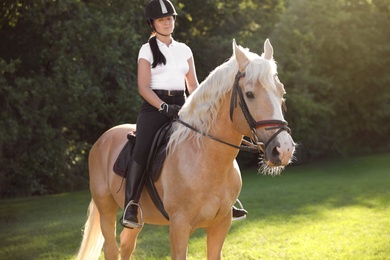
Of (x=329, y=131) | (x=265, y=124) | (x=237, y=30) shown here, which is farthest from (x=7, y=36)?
(x=329, y=131)

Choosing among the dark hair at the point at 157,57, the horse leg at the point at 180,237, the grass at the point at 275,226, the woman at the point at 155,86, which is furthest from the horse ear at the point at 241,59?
the grass at the point at 275,226

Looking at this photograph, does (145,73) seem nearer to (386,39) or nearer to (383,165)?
(383,165)

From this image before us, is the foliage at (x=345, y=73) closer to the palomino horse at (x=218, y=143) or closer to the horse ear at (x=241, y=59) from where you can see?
the palomino horse at (x=218, y=143)

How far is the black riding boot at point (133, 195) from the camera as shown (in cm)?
559

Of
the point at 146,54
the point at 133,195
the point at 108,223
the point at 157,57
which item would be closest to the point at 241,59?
the point at 157,57

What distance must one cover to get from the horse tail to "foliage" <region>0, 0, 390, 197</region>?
10.5 metres

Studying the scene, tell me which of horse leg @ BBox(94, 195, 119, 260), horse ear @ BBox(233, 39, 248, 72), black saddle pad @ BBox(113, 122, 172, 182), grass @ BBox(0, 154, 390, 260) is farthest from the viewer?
grass @ BBox(0, 154, 390, 260)

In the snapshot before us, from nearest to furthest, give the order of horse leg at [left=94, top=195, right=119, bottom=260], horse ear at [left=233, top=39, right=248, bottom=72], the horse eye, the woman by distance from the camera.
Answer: the horse eye → horse ear at [left=233, top=39, right=248, bottom=72] → the woman → horse leg at [left=94, top=195, right=119, bottom=260]

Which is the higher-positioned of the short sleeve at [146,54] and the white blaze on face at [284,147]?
the short sleeve at [146,54]

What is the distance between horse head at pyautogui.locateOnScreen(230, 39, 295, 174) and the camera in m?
4.38

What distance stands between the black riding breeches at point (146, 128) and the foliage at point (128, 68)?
470 inches

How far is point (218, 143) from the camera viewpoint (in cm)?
509

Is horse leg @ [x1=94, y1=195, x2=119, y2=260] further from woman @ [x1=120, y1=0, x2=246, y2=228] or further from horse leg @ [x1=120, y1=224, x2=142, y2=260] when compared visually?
woman @ [x1=120, y1=0, x2=246, y2=228]

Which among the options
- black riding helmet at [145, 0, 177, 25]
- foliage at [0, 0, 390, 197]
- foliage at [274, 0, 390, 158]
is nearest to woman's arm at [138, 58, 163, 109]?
black riding helmet at [145, 0, 177, 25]
